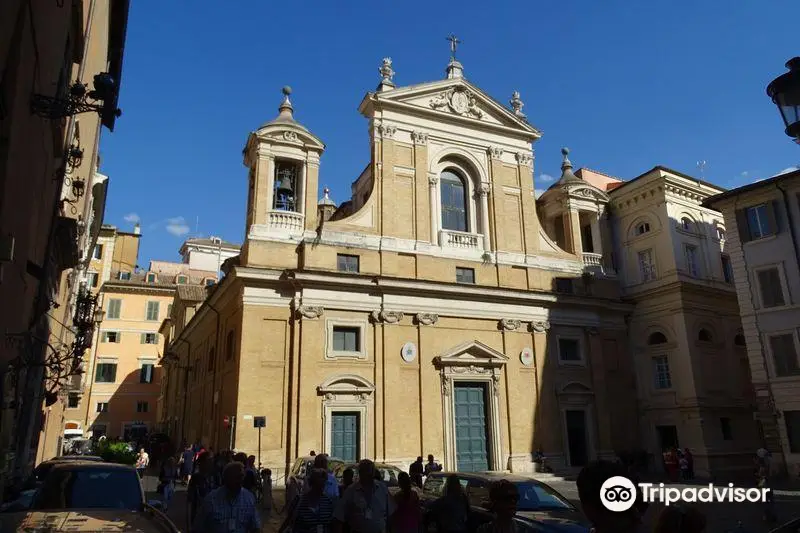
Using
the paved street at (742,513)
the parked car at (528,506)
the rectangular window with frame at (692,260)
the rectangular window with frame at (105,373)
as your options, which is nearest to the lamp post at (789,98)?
the parked car at (528,506)

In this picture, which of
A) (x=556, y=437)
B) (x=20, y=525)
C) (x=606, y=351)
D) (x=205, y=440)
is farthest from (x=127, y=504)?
(x=606, y=351)

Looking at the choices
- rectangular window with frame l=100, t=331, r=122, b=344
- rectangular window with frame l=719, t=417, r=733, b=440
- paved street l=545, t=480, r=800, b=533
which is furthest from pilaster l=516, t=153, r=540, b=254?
rectangular window with frame l=100, t=331, r=122, b=344

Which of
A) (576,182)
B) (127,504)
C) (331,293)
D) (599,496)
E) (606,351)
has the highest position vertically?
(576,182)

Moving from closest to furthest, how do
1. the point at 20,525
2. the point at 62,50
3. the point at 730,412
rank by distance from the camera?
the point at 20,525 → the point at 62,50 → the point at 730,412

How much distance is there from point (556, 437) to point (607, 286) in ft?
25.4

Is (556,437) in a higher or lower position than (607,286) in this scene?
lower

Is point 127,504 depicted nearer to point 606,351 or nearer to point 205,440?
point 205,440

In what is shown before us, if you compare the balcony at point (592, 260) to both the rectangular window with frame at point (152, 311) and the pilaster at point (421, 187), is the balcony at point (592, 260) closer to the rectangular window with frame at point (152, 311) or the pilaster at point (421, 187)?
the pilaster at point (421, 187)

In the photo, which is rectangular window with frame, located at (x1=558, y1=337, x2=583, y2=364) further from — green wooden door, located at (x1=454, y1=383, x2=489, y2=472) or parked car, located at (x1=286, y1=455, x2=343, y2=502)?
parked car, located at (x1=286, y1=455, x2=343, y2=502)

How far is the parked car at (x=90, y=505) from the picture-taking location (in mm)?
5371

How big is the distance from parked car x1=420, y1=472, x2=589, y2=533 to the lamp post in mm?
5252

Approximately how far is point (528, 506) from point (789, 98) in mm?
6438

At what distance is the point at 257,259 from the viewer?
20797 mm

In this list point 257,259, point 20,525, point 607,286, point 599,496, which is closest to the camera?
point 599,496
